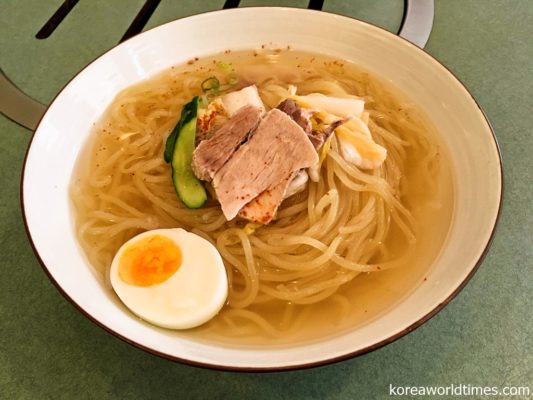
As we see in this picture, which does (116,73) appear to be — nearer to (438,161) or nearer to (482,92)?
(438,161)

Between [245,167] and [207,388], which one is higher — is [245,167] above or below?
above

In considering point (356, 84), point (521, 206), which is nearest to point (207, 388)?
point (521, 206)

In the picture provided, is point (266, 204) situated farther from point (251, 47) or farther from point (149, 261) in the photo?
point (251, 47)

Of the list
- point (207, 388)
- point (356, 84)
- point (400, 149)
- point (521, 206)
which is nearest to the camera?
point (207, 388)

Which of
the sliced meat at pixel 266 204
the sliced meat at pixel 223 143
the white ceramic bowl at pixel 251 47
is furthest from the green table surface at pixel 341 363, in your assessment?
the sliced meat at pixel 223 143

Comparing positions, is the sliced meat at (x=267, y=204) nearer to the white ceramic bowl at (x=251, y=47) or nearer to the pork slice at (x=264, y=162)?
the pork slice at (x=264, y=162)

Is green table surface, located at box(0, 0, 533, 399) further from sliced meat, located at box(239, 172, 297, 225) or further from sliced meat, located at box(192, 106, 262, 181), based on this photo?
sliced meat, located at box(192, 106, 262, 181)
